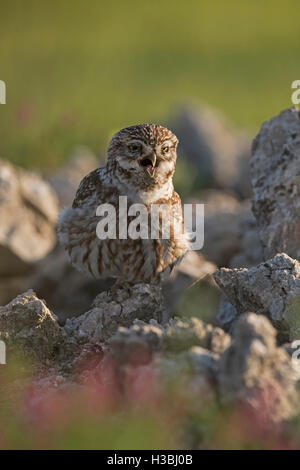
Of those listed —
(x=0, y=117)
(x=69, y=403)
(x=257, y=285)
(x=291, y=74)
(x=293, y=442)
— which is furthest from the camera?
(x=291, y=74)

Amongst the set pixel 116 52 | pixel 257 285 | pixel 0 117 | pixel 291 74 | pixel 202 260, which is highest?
pixel 116 52

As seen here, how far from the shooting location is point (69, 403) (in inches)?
122

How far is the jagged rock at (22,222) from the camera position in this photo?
295 inches

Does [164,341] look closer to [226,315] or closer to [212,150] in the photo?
[226,315]

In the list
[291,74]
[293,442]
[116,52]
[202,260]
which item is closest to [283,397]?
[293,442]

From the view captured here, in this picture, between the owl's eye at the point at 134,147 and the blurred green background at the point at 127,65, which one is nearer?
the owl's eye at the point at 134,147

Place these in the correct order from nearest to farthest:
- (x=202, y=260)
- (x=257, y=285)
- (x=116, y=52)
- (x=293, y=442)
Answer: (x=293, y=442) → (x=257, y=285) → (x=202, y=260) → (x=116, y=52)

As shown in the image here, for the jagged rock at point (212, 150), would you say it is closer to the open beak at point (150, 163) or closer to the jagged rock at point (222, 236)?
the jagged rock at point (222, 236)

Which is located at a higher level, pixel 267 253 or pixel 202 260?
pixel 202 260

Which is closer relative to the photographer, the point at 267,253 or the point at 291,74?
the point at 267,253

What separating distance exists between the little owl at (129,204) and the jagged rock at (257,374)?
A: 2144mm

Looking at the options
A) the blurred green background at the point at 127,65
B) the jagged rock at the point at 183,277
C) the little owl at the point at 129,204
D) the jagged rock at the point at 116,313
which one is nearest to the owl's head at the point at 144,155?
the little owl at the point at 129,204

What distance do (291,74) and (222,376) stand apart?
58.9 ft

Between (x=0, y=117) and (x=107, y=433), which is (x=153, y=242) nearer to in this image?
(x=107, y=433)
